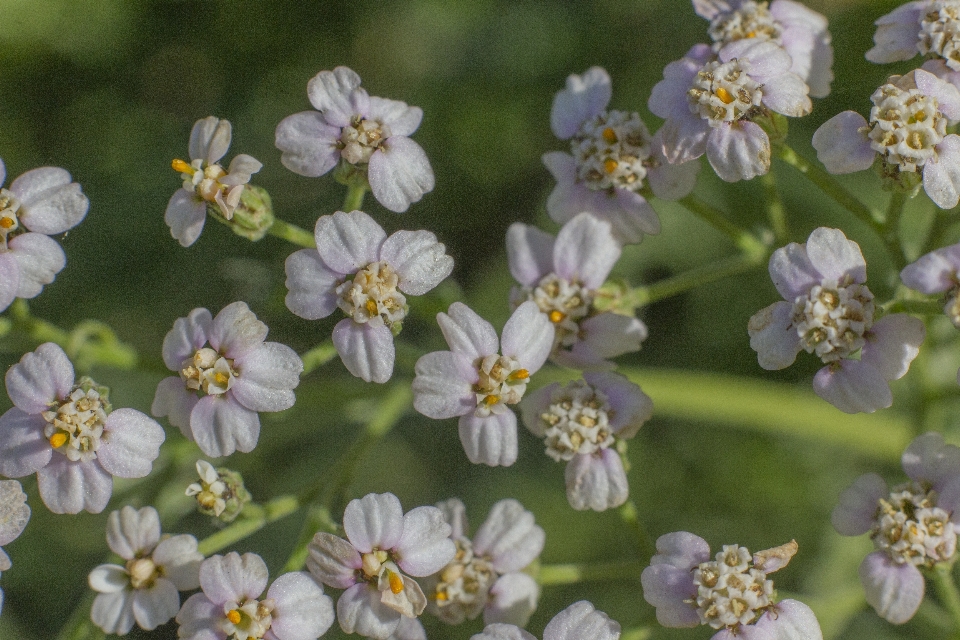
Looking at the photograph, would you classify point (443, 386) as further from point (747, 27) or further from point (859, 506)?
point (747, 27)

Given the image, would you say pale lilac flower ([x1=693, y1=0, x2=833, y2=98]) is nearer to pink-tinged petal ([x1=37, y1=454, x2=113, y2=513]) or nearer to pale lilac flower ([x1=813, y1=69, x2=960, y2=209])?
pale lilac flower ([x1=813, y1=69, x2=960, y2=209])

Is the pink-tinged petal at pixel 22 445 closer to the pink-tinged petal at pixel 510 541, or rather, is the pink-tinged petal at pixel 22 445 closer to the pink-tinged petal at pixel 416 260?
the pink-tinged petal at pixel 416 260

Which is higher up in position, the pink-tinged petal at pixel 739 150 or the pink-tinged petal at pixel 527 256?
the pink-tinged petal at pixel 739 150

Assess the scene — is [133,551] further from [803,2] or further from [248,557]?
[803,2]

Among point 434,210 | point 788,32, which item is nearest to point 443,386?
point 788,32

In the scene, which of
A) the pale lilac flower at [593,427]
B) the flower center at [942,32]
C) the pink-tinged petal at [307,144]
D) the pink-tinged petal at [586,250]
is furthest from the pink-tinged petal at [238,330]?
the flower center at [942,32]

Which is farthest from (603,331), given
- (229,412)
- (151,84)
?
(151,84)
